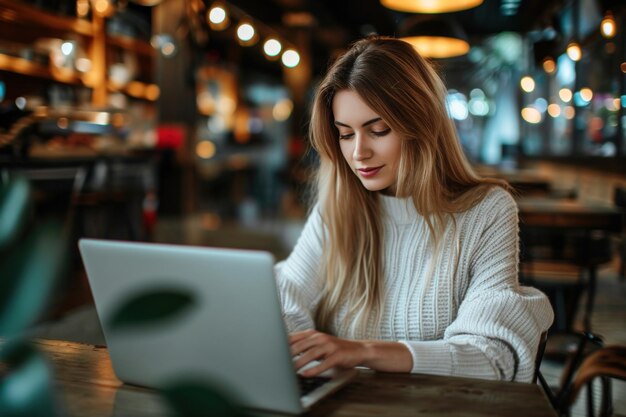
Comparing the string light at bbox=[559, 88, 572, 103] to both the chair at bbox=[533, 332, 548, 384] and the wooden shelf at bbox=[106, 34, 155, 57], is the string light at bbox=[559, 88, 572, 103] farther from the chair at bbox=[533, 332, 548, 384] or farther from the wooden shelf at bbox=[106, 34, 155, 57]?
the chair at bbox=[533, 332, 548, 384]

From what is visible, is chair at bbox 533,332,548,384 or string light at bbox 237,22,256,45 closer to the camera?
chair at bbox 533,332,548,384

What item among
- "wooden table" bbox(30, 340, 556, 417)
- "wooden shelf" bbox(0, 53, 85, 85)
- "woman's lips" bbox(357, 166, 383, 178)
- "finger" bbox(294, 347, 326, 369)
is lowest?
"wooden table" bbox(30, 340, 556, 417)

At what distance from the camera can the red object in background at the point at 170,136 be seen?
8852mm

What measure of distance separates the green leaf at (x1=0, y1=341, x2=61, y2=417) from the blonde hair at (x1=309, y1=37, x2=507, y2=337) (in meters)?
1.13

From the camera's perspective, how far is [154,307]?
501 mm

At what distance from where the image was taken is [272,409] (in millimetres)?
895

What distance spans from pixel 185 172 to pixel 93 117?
105 inches

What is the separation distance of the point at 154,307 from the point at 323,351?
0.62m

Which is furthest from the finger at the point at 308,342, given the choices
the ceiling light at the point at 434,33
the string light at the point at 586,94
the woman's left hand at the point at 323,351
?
the string light at the point at 586,94

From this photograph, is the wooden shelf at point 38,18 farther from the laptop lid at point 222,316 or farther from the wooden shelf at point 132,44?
the laptop lid at point 222,316

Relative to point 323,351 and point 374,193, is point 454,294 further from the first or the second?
point 323,351

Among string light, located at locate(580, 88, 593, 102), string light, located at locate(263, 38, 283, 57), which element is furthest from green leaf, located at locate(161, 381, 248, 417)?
string light, located at locate(263, 38, 283, 57)

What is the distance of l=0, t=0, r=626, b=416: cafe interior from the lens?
3.09ft

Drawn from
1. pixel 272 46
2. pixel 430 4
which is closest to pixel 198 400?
pixel 430 4
